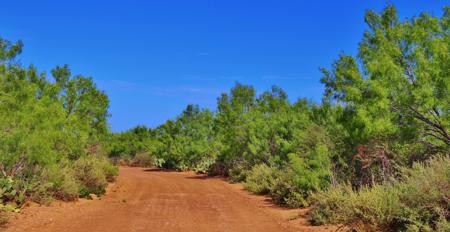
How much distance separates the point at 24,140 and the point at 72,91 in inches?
574

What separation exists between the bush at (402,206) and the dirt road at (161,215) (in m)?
0.88

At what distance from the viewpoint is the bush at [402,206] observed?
9.11 m

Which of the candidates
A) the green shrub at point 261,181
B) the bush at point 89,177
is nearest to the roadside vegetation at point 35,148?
the bush at point 89,177

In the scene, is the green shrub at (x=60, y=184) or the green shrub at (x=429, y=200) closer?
the green shrub at (x=429, y=200)

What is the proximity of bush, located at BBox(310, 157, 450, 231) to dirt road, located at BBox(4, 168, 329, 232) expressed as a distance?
88 centimetres

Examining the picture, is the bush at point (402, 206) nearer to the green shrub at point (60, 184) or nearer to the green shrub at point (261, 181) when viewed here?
the green shrub at point (261, 181)

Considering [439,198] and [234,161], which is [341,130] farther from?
[234,161]

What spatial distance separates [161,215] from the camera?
13.8 m

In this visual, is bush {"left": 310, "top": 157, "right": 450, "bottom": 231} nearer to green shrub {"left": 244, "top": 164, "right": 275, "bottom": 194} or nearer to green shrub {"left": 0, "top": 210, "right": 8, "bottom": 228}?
green shrub {"left": 244, "top": 164, "right": 275, "bottom": 194}

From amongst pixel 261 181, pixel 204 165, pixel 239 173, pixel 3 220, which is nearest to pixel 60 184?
pixel 3 220

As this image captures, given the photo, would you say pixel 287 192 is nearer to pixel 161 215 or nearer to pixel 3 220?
pixel 161 215

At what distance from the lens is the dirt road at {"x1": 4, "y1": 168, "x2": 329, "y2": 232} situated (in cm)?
1183

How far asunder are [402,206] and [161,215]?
7014 millimetres

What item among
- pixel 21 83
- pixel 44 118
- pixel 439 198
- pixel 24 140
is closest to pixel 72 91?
pixel 21 83
